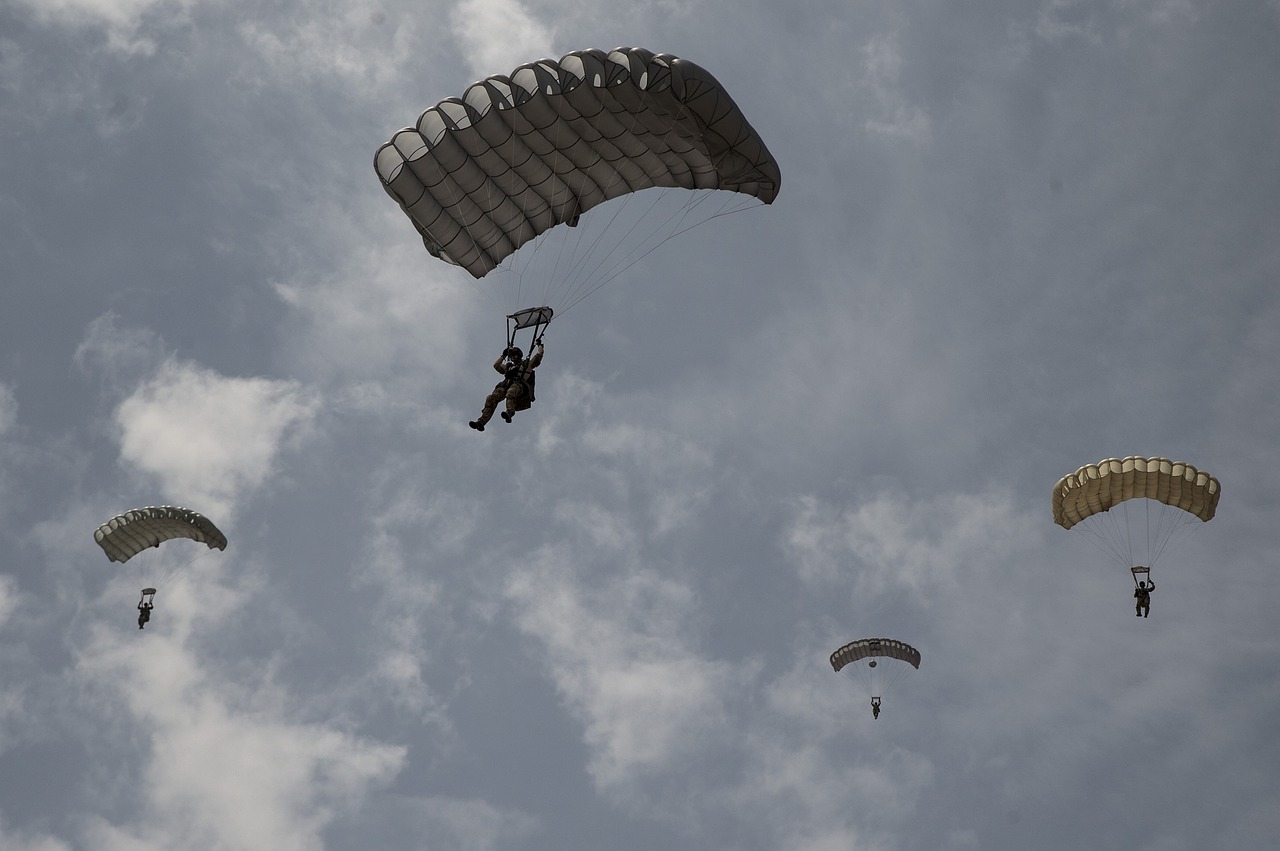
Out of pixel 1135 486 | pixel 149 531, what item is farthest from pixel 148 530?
pixel 1135 486

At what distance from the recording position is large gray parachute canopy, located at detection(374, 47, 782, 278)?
2400cm

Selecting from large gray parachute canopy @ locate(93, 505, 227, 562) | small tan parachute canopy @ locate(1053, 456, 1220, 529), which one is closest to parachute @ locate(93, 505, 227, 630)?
large gray parachute canopy @ locate(93, 505, 227, 562)

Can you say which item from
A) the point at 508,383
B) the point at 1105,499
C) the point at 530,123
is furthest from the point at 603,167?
the point at 1105,499

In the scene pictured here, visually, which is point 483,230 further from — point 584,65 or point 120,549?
point 120,549

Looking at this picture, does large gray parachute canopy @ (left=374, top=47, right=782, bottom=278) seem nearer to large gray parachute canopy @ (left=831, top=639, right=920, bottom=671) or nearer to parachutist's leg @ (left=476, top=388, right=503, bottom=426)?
parachutist's leg @ (left=476, top=388, right=503, bottom=426)

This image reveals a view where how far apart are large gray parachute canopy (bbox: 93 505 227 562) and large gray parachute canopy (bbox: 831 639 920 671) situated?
15.8m

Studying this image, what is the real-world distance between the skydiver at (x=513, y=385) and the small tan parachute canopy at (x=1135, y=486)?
41.7 feet

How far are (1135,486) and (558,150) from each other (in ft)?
47.2

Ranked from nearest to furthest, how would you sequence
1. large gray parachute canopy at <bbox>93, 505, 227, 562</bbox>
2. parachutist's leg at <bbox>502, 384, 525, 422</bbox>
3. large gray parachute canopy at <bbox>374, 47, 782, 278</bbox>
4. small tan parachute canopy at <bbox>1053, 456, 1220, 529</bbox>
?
large gray parachute canopy at <bbox>374, 47, 782, 278</bbox>, parachutist's leg at <bbox>502, 384, 525, 422</bbox>, small tan parachute canopy at <bbox>1053, 456, 1220, 529</bbox>, large gray parachute canopy at <bbox>93, 505, 227, 562</bbox>

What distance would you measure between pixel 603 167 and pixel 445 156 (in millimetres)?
2839

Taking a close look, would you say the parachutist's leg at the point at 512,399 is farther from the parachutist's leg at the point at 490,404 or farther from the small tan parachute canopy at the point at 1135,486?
the small tan parachute canopy at the point at 1135,486

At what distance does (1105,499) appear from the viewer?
32219 millimetres

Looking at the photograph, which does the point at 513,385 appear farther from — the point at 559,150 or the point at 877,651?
the point at 877,651

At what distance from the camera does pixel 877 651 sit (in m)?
38.5
